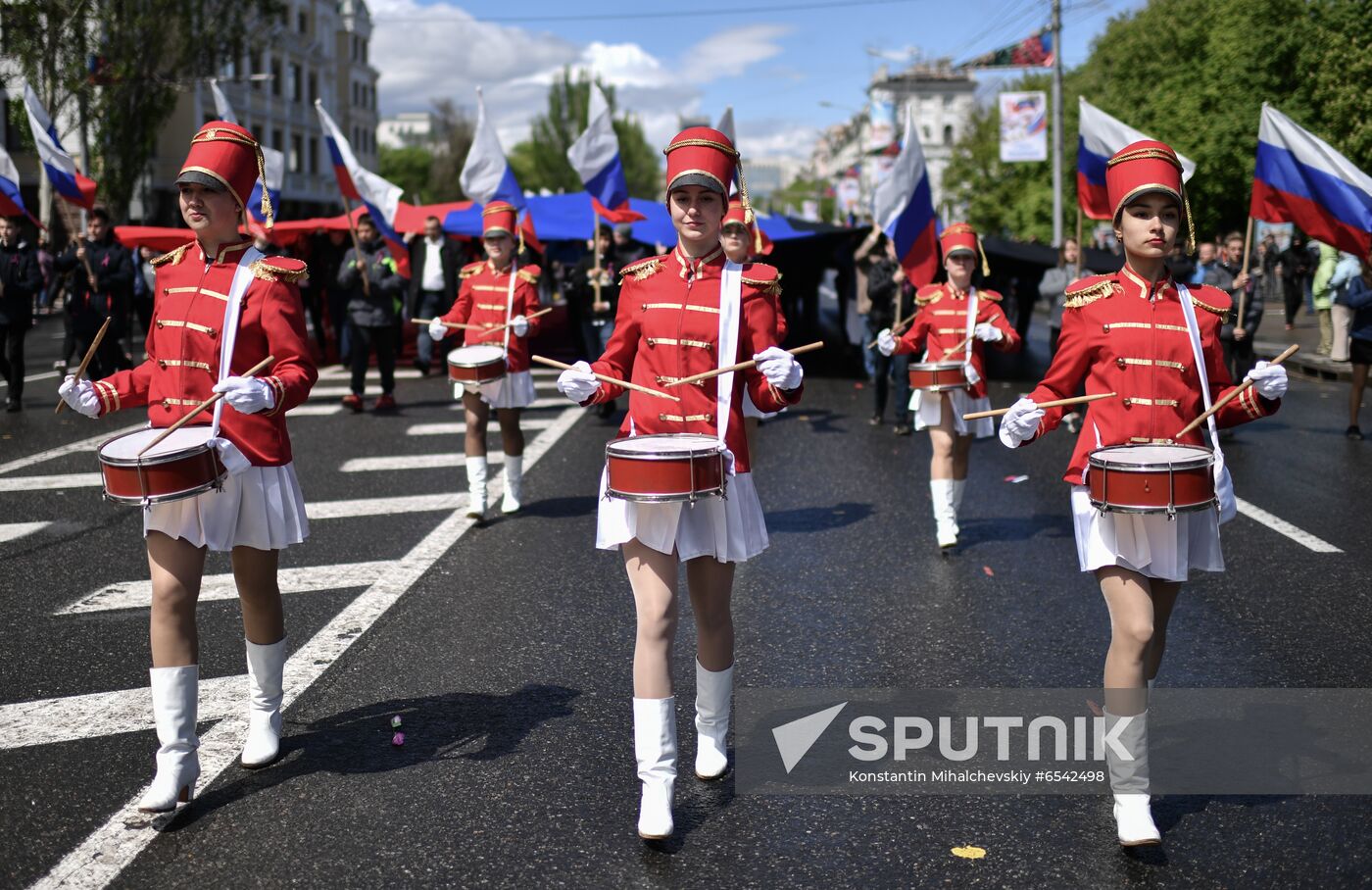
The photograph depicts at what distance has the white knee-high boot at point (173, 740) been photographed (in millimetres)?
4641

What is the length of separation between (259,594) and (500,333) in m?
5.57

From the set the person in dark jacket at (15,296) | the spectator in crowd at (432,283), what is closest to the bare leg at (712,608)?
the person in dark jacket at (15,296)

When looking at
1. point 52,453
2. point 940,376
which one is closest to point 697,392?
point 940,376

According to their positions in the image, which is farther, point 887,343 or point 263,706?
point 887,343

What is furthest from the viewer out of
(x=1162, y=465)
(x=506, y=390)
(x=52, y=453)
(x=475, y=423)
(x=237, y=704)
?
(x=52, y=453)

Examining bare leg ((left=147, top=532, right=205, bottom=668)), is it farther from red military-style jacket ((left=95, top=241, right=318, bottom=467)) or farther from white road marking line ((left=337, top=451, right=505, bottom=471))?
white road marking line ((left=337, top=451, right=505, bottom=471))

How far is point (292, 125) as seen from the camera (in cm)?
7531

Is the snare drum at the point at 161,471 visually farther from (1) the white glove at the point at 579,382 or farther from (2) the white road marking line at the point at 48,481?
(2) the white road marking line at the point at 48,481

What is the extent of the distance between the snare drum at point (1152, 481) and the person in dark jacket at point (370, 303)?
12469 millimetres

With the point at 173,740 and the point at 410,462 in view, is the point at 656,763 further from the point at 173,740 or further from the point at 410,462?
the point at 410,462

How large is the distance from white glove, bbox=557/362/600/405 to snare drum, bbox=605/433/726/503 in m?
0.32

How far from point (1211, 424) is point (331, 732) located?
3.30m

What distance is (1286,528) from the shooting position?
9562mm

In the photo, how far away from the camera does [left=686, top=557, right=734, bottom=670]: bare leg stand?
15.8 ft
